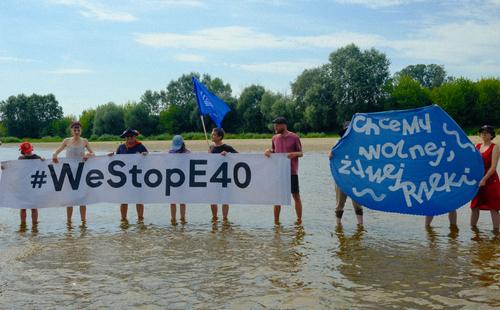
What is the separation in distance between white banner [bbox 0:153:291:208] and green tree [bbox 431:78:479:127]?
56457mm

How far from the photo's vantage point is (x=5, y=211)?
11398 millimetres

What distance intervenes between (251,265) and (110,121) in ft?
277

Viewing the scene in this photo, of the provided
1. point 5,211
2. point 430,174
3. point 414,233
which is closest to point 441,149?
point 430,174

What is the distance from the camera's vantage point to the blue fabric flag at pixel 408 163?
8.02 meters

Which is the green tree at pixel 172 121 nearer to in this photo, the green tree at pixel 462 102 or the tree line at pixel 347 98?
the tree line at pixel 347 98

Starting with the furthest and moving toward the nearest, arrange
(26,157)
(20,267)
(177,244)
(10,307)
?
(26,157) < (177,244) < (20,267) < (10,307)

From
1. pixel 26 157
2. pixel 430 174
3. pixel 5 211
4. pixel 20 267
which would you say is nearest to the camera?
pixel 20 267

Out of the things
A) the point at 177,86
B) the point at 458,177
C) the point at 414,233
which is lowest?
the point at 414,233

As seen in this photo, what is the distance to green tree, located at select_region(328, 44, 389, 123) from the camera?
204 feet

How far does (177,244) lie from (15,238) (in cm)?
275

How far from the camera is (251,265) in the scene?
638 centimetres

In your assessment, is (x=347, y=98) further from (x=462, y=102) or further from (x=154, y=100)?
(x=154, y=100)

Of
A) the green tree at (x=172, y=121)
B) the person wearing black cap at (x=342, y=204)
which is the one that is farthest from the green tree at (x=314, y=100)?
the person wearing black cap at (x=342, y=204)

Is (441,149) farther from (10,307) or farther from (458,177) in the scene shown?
(10,307)
